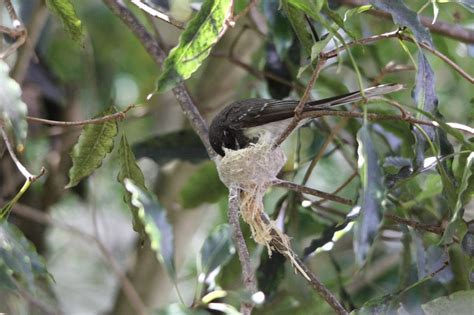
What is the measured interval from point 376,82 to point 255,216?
62 centimetres

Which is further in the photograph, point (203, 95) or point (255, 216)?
point (203, 95)

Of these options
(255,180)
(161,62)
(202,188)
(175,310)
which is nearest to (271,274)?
(255,180)

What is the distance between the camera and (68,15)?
179cm

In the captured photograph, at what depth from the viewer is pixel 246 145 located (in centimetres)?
255

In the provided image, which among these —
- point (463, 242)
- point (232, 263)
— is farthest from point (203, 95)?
point (463, 242)

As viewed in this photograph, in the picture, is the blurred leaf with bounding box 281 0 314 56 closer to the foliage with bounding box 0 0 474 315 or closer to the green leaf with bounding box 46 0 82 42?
the foliage with bounding box 0 0 474 315

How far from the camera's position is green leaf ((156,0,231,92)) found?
1.50m

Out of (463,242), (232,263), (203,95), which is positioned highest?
(463,242)

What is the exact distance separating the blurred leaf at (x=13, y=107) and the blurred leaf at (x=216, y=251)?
0.38 metres

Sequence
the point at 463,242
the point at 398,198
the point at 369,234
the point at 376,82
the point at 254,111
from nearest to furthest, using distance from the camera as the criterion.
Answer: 1. the point at 369,234
2. the point at 463,242
3. the point at 398,198
4. the point at 376,82
5. the point at 254,111

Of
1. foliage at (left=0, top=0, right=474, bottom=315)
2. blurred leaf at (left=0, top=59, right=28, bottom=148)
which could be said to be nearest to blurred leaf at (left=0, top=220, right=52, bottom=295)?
foliage at (left=0, top=0, right=474, bottom=315)

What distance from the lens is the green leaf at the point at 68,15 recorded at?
5.81ft

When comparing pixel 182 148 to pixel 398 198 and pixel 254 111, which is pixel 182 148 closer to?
pixel 254 111

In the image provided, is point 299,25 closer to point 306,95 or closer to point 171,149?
point 306,95
